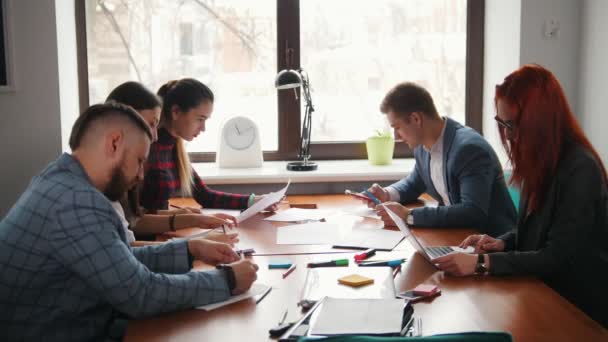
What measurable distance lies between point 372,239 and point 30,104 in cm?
181

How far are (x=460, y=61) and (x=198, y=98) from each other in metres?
1.75

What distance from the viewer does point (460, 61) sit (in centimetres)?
374

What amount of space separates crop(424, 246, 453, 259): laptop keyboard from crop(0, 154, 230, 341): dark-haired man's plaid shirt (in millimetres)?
628

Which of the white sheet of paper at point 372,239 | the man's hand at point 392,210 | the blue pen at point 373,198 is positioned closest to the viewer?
the white sheet of paper at point 372,239

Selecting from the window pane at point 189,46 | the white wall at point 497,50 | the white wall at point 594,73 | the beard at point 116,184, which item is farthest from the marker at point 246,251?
the white wall at point 594,73

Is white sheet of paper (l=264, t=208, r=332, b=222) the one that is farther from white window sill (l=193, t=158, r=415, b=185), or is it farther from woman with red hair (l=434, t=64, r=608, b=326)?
woman with red hair (l=434, t=64, r=608, b=326)

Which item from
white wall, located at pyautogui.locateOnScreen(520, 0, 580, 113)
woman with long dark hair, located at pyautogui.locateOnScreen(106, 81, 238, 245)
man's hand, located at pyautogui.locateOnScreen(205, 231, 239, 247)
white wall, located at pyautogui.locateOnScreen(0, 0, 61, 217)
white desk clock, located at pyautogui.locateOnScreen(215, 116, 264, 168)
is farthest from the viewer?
white desk clock, located at pyautogui.locateOnScreen(215, 116, 264, 168)

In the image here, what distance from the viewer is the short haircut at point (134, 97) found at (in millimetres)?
2254

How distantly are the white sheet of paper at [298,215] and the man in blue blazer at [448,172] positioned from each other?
26cm

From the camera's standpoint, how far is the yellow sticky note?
158 centimetres

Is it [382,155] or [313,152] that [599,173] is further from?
[313,152]

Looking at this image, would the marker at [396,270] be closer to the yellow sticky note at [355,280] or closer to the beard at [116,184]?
the yellow sticky note at [355,280]

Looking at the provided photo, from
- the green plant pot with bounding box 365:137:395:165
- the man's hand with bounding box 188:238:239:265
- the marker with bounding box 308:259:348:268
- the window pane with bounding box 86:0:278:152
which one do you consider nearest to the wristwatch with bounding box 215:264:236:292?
the man's hand with bounding box 188:238:239:265

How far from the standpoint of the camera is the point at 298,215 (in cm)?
260
